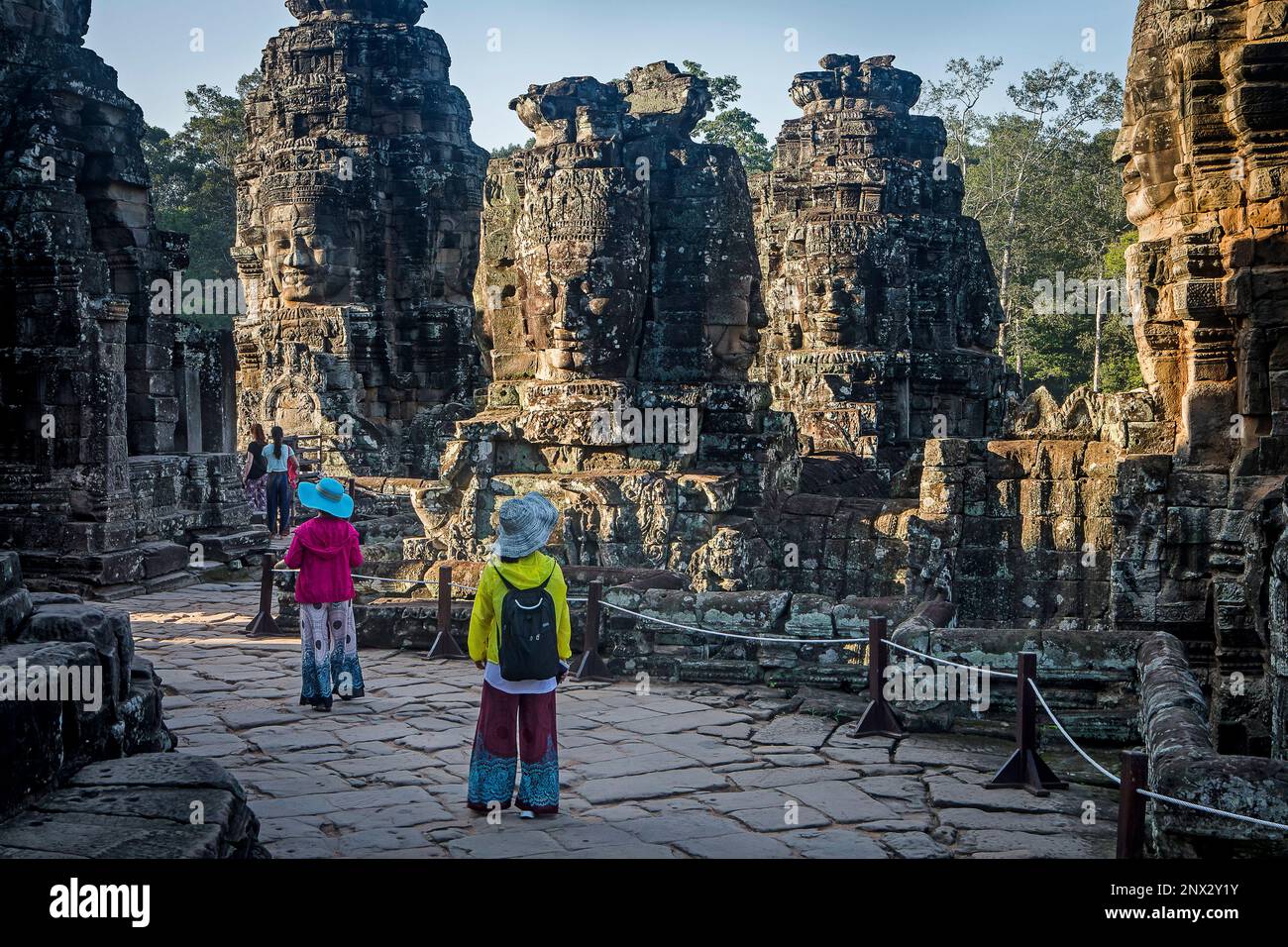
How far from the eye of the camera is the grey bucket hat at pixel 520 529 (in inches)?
216

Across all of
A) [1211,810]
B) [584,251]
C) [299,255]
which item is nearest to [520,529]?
[1211,810]

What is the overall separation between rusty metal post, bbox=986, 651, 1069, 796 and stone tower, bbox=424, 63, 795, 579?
4.87m

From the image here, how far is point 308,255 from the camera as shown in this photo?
21.2 meters

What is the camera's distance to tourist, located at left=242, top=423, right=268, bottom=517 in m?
16.6

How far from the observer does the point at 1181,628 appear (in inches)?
322

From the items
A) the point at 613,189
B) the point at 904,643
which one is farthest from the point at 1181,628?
the point at 613,189

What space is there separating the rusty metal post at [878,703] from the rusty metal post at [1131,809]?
7.70 feet

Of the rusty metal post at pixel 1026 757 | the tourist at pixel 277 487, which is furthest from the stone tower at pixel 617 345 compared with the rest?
the rusty metal post at pixel 1026 757

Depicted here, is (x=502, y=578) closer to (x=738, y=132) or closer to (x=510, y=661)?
(x=510, y=661)

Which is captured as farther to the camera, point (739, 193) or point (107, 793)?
point (739, 193)

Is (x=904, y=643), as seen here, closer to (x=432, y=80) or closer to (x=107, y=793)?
(x=107, y=793)

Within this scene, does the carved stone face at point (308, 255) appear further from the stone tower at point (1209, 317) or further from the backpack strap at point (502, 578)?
the backpack strap at point (502, 578)

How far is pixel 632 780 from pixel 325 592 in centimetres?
243

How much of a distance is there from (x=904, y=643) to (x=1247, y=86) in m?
3.99
